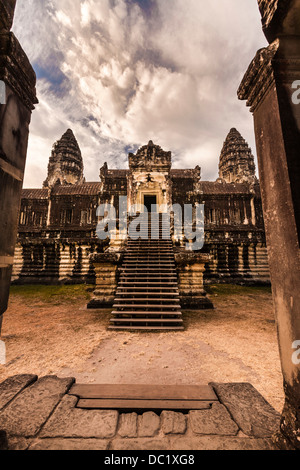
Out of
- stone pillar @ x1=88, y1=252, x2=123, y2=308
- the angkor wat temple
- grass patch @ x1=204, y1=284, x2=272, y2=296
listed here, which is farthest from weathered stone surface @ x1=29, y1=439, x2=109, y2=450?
grass patch @ x1=204, y1=284, x2=272, y2=296

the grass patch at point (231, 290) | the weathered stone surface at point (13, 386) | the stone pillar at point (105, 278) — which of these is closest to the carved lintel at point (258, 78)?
the weathered stone surface at point (13, 386)

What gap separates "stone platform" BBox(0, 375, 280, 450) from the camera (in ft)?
5.04

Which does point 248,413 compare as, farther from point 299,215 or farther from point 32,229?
point 32,229

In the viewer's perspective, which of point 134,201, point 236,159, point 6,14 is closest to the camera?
point 6,14

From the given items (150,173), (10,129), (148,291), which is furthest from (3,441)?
(150,173)

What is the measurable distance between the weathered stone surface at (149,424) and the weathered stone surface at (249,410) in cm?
71

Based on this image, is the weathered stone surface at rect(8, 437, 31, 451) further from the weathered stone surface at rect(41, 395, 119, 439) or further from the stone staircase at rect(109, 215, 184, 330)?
the stone staircase at rect(109, 215, 184, 330)

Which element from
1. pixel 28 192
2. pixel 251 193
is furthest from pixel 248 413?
pixel 28 192

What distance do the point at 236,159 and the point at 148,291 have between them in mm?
26686

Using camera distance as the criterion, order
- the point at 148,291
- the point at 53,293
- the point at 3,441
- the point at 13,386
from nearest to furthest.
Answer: the point at 3,441 < the point at 13,386 < the point at 148,291 < the point at 53,293

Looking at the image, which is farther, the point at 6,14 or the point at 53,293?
the point at 53,293

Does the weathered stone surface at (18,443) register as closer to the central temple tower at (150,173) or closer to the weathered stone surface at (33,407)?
the weathered stone surface at (33,407)

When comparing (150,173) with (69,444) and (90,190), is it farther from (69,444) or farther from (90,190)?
(69,444)

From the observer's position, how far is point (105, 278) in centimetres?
736
